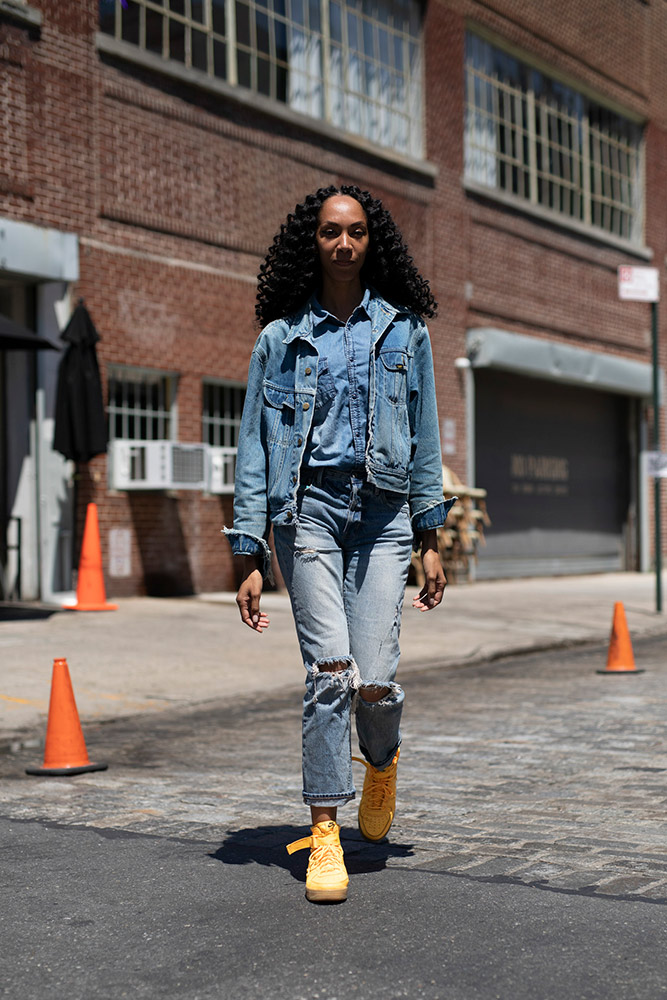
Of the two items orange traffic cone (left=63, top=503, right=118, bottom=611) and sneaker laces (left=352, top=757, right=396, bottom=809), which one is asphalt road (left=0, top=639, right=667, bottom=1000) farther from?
orange traffic cone (left=63, top=503, right=118, bottom=611)

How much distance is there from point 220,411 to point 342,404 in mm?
12080

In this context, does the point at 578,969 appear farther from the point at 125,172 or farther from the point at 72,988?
the point at 125,172

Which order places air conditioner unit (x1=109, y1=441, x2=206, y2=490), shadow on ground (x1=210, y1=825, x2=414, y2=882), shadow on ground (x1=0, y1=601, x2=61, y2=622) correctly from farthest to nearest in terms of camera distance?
air conditioner unit (x1=109, y1=441, x2=206, y2=490) < shadow on ground (x1=0, y1=601, x2=61, y2=622) < shadow on ground (x1=210, y1=825, x2=414, y2=882)

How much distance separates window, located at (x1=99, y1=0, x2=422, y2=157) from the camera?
15469 millimetres

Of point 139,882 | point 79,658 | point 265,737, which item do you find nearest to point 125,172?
point 79,658

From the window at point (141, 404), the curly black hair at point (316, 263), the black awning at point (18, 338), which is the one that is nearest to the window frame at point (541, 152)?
the window at point (141, 404)

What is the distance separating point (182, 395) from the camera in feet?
50.7

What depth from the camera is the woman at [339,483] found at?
4.16m

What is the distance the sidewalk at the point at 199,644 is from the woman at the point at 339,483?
3.77 meters

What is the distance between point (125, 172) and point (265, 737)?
29.3 feet

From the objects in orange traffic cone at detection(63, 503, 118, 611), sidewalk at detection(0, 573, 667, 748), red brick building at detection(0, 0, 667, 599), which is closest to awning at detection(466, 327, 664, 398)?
red brick building at detection(0, 0, 667, 599)

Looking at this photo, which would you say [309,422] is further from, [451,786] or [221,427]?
[221,427]

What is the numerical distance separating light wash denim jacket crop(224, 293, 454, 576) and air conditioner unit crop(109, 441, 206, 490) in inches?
402

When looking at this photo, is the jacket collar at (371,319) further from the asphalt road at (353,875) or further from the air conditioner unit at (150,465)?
the air conditioner unit at (150,465)
